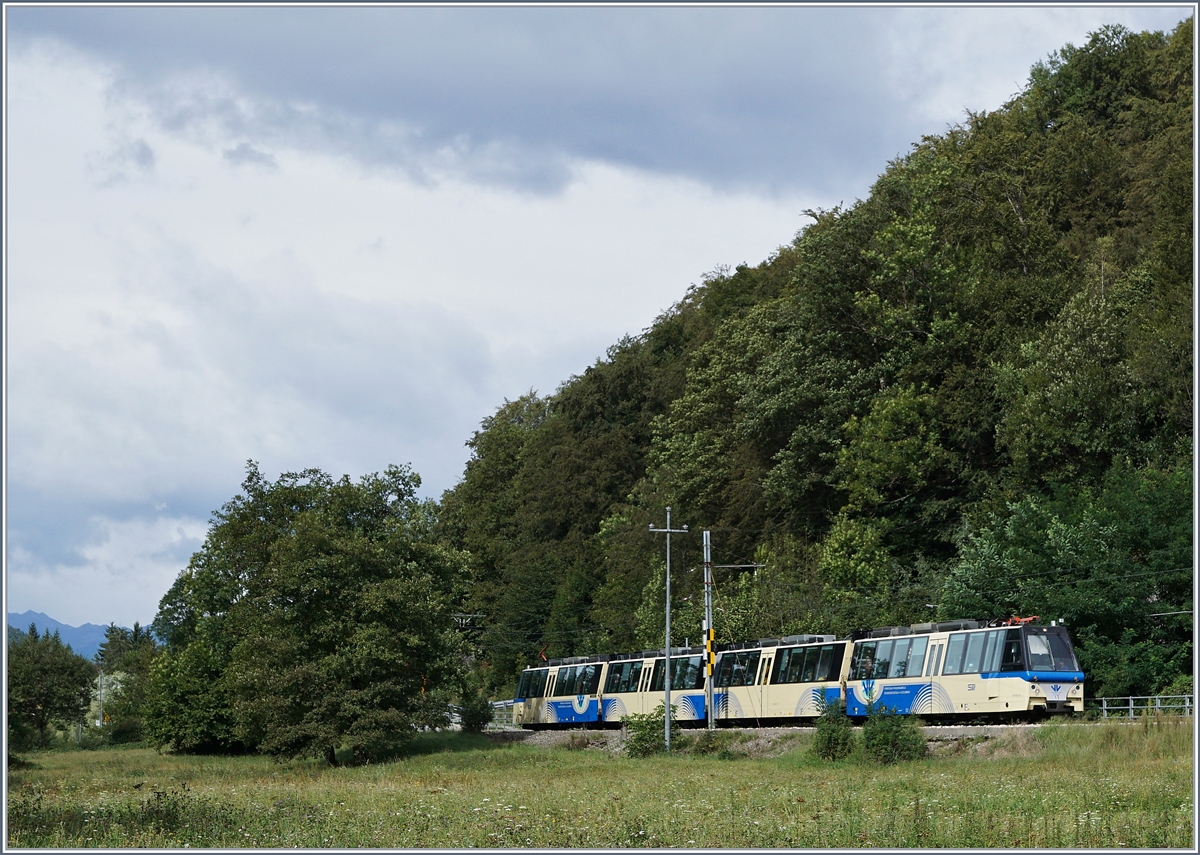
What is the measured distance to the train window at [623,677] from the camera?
4978cm

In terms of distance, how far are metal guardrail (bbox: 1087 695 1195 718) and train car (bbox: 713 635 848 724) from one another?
25.7 ft

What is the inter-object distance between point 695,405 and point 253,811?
166 ft

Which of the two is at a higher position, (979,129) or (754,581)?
(979,129)

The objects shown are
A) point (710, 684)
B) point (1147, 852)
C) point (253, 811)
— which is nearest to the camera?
point (1147, 852)

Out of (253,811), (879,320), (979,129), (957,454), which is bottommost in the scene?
(253,811)

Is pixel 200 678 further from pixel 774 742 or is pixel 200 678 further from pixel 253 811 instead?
pixel 253 811

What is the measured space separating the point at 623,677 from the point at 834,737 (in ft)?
62.4

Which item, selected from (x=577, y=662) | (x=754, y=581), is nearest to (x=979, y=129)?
(x=754, y=581)

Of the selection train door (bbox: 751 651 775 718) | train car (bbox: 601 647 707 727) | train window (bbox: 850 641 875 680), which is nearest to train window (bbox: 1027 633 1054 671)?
train window (bbox: 850 641 875 680)

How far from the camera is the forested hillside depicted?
137ft

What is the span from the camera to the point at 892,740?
30969 mm

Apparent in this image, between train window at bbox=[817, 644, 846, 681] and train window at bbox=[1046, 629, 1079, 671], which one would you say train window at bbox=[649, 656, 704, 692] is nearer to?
train window at bbox=[817, 644, 846, 681]

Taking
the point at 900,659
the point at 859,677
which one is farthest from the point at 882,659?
the point at 859,677

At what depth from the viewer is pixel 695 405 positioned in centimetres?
6919
